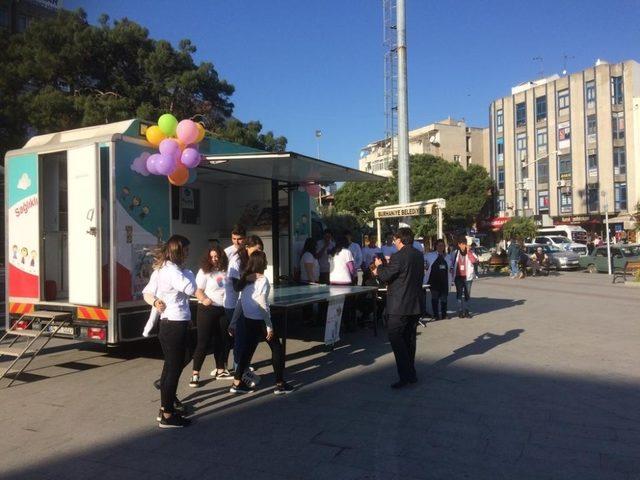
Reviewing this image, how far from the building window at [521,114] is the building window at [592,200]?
33.4 ft

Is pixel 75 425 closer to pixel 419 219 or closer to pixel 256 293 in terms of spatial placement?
pixel 256 293

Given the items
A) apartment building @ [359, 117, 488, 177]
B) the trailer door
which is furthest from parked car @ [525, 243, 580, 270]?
apartment building @ [359, 117, 488, 177]

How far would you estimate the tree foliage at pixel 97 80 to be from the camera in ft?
67.8

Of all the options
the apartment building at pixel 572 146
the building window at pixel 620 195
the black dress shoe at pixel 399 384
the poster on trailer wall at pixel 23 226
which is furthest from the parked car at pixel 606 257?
the building window at pixel 620 195

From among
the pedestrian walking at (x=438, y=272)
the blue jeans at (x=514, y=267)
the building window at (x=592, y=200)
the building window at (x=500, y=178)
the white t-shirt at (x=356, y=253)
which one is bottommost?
the blue jeans at (x=514, y=267)

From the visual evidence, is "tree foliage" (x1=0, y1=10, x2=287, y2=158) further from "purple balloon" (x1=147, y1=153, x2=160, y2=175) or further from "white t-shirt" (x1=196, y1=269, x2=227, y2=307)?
"white t-shirt" (x1=196, y1=269, x2=227, y2=307)

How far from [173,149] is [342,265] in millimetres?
3819

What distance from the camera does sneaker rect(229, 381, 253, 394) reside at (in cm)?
623

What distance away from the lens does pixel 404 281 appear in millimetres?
6504

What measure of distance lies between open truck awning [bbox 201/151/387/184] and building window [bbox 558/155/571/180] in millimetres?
49774

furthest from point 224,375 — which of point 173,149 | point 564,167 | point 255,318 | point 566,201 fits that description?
point 564,167

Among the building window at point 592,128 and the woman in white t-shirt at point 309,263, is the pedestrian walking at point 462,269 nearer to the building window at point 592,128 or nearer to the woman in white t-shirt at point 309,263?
the woman in white t-shirt at point 309,263

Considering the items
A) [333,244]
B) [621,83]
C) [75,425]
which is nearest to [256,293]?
[75,425]

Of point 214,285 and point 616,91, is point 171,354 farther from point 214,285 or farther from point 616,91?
point 616,91
